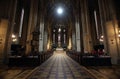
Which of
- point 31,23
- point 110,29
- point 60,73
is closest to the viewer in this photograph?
point 60,73

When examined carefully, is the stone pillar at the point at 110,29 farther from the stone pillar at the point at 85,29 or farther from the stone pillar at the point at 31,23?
the stone pillar at the point at 31,23

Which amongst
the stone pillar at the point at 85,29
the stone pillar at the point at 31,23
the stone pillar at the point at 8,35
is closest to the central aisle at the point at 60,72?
the stone pillar at the point at 8,35

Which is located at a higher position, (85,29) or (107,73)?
(85,29)

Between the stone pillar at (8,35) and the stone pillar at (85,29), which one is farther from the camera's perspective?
the stone pillar at (85,29)

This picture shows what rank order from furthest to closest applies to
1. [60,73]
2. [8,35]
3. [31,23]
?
[31,23] < [8,35] < [60,73]

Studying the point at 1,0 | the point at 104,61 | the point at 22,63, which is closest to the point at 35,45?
the point at 22,63

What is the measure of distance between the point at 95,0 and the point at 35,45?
14846 mm

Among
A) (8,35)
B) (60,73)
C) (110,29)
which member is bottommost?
(60,73)

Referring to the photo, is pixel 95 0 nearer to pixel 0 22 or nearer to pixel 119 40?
pixel 119 40

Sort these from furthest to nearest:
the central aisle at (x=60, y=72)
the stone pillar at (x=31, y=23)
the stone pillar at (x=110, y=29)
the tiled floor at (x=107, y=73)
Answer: the stone pillar at (x=31, y=23), the stone pillar at (x=110, y=29), the central aisle at (x=60, y=72), the tiled floor at (x=107, y=73)

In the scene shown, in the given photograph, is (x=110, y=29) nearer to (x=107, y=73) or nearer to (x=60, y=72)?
(x=107, y=73)

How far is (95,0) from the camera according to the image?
2209 centimetres

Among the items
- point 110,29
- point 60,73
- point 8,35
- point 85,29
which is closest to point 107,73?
point 60,73

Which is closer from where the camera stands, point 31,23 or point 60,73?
point 60,73
